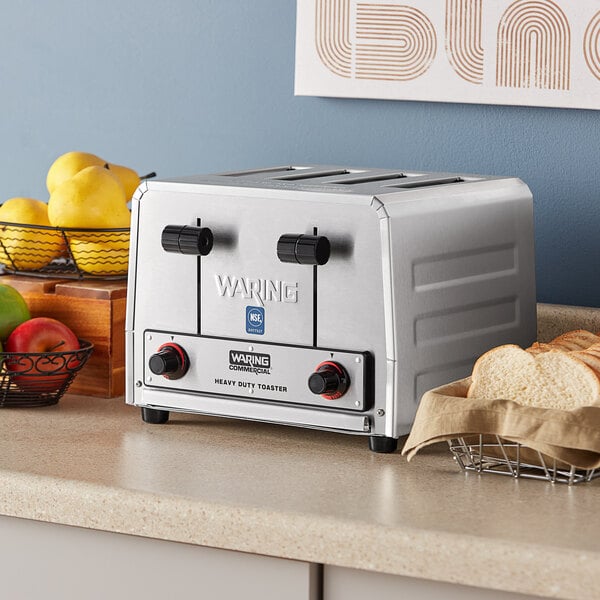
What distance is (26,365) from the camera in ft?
4.85

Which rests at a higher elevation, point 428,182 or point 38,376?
point 428,182

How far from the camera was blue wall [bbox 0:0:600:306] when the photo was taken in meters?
1.64

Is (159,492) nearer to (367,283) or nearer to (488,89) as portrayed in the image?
(367,283)

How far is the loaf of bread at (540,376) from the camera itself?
47.2 inches

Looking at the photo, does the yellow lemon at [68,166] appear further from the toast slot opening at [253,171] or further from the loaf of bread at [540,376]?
the loaf of bread at [540,376]

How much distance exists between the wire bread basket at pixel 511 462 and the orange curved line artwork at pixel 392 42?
645 mm

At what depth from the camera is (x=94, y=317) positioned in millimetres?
1530

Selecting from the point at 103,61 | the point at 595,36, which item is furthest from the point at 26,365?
the point at 595,36

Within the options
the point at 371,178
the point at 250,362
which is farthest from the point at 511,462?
the point at 371,178

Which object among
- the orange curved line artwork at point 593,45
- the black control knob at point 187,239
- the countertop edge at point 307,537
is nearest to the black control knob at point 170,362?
the black control knob at point 187,239

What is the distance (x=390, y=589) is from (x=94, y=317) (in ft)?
2.05

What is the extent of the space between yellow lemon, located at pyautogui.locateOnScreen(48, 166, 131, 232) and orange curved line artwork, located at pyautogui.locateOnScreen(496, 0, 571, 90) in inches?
21.7

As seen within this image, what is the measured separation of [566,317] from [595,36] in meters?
0.37

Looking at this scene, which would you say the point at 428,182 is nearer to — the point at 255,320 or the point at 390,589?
the point at 255,320
